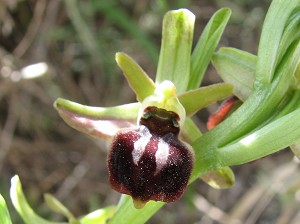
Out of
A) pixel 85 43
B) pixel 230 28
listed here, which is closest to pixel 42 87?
pixel 85 43

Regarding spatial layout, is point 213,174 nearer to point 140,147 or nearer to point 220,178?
point 220,178

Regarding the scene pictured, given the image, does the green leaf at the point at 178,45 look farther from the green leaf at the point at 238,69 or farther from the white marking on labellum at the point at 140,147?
the white marking on labellum at the point at 140,147

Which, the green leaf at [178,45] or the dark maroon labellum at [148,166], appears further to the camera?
the green leaf at [178,45]

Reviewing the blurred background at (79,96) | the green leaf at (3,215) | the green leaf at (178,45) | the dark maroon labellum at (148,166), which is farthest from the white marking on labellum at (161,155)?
the blurred background at (79,96)

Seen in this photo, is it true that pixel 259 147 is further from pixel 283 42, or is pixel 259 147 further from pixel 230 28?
pixel 230 28

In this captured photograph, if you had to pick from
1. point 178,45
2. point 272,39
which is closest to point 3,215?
point 178,45

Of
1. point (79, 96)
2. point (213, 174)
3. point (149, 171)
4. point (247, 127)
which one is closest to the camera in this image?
point (149, 171)
